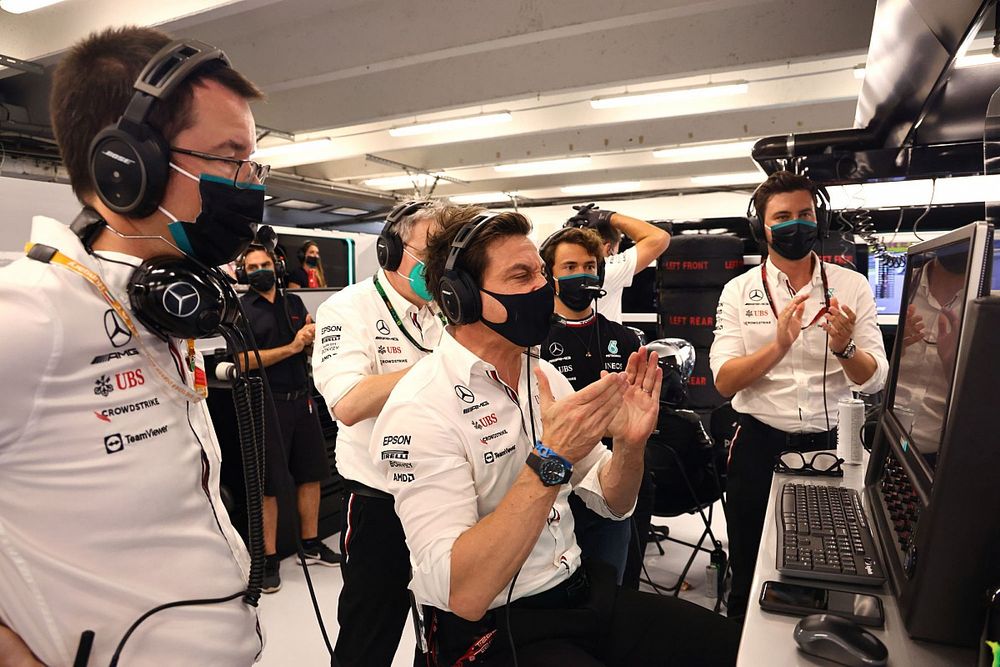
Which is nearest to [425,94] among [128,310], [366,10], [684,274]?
[366,10]

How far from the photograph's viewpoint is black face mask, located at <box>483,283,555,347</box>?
142 cm

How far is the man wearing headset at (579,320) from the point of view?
2.33 metres

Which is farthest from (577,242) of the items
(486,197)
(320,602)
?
(486,197)

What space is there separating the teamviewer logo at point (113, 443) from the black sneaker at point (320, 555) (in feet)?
9.58

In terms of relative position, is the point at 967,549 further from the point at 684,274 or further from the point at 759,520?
the point at 684,274

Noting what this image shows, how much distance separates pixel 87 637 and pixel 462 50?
5.70 meters

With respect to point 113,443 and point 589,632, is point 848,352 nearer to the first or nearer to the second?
point 589,632

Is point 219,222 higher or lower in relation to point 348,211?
lower

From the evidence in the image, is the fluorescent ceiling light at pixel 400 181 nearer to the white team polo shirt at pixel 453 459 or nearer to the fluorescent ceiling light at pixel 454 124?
the fluorescent ceiling light at pixel 454 124

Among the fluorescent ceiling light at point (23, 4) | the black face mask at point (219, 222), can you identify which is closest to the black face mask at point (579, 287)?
the black face mask at point (219, 222)

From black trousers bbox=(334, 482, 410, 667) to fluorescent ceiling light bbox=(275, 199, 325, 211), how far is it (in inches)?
489

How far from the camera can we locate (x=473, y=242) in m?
1.46

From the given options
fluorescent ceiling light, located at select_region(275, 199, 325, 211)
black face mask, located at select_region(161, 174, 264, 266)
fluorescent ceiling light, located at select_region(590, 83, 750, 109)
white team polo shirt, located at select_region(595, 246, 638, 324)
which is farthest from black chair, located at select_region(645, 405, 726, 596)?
fluorescent ceiling light, located at select_region(275, 199, 325, 211)

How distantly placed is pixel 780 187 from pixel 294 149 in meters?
9.73
